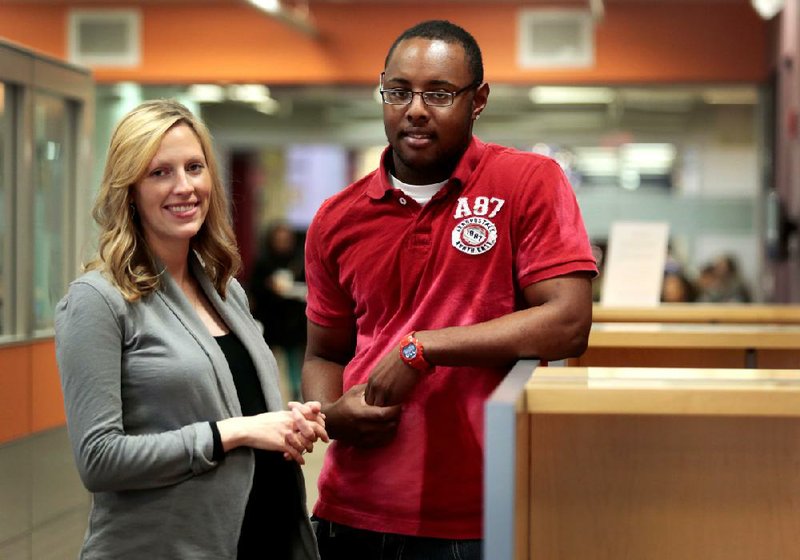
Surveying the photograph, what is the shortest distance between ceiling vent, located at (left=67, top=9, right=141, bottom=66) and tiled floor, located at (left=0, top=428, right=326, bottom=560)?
6.10 meters

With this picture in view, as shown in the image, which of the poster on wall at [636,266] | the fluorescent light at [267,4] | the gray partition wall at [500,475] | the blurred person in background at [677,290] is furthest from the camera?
the blurred person in background at [677,290]

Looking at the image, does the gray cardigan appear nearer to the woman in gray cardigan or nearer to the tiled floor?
the woman in gray cardigan

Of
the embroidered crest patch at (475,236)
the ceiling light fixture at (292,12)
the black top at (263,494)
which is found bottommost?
the black top at (263,494)

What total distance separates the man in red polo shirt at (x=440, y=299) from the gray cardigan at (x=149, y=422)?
189mm

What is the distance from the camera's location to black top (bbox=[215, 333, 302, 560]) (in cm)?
193

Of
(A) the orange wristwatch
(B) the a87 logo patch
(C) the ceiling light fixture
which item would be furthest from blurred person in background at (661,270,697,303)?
(A) the orange wristwatch

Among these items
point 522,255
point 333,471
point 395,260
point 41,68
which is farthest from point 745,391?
point 41,68

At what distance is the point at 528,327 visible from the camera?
1.63m

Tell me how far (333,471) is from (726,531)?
608 millimetres

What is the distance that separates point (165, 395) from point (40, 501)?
1.94 meters

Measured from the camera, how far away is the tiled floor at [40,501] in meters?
3.23

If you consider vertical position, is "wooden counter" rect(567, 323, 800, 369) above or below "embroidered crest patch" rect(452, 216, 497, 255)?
below

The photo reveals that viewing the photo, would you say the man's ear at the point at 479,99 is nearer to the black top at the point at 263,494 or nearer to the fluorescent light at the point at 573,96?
the black top at the point at 263,494

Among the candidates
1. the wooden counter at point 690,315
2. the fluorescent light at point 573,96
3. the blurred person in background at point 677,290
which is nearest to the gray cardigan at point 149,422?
the wooden counter at point 690,315
